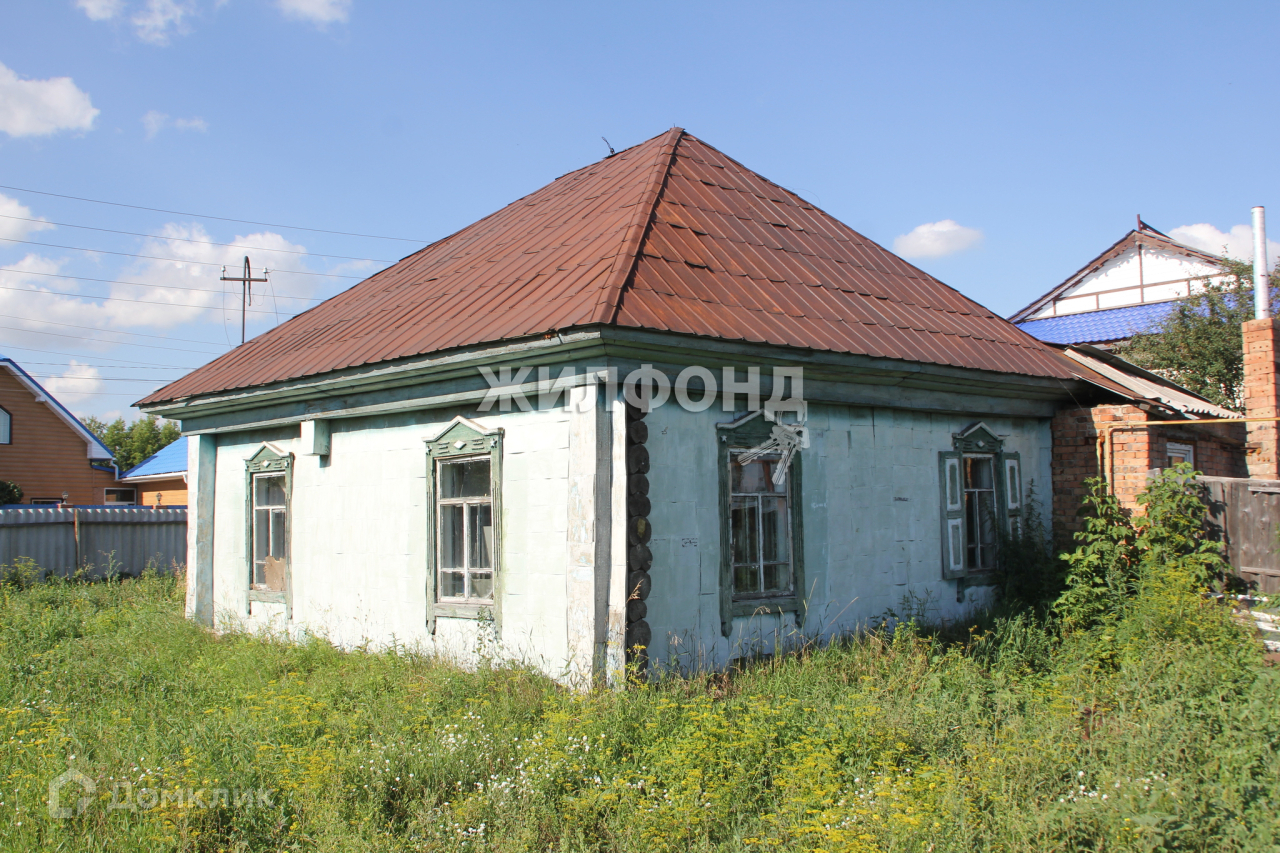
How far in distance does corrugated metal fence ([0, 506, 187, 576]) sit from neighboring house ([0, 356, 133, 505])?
10691 mm

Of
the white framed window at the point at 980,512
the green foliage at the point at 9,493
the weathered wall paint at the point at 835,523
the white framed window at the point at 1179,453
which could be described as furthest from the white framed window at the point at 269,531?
the green foliage at the point at 9,493

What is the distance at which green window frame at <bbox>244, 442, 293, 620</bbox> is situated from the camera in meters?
9.22

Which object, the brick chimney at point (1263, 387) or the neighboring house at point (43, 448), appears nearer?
the brick chimney at point (1263, 387)

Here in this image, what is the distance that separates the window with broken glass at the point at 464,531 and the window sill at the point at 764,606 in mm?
1942

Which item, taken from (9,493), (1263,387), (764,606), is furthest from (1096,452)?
(9,493)

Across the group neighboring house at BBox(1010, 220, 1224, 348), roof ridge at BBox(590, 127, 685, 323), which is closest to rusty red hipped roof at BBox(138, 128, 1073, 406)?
roof ridge at BBox(590, 127, 685, 323)

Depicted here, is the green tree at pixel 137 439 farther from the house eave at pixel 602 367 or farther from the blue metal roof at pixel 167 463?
the house eave at pixel 602 367

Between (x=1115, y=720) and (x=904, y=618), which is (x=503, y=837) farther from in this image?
(x=904, y=618)

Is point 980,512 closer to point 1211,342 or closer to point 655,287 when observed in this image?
point 655,287

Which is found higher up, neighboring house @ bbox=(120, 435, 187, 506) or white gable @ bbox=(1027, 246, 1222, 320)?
white gable @ bbox=(1027, 246, 1222, 320)

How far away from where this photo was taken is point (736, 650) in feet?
22.2

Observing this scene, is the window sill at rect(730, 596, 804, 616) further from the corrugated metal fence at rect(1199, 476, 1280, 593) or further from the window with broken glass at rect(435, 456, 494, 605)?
the corrugated metal fence at rect(1199, 476, 1280, 593)

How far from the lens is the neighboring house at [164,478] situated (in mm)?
26391

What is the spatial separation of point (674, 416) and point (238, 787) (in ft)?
12.0
